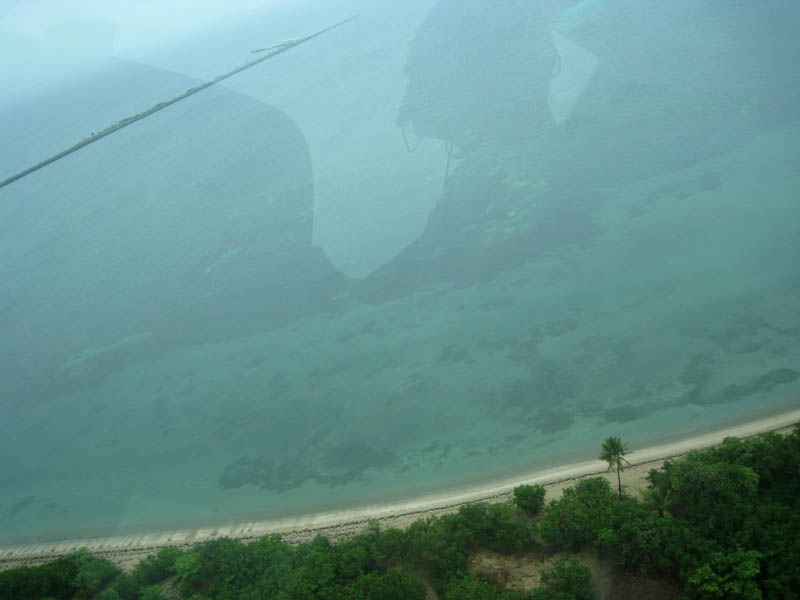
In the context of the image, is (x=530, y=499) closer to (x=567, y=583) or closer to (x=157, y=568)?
(x=567, y=583)

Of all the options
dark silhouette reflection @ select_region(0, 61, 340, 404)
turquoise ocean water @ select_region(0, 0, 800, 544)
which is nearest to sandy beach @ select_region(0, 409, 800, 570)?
turquoise ocean water @ select_region(0, 0, 800, 544)

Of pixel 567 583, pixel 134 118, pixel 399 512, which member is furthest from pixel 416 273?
pixel 134 118

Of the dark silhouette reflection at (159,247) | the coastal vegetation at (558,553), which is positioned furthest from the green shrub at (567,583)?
the dark silhouette reflection at (159,247)

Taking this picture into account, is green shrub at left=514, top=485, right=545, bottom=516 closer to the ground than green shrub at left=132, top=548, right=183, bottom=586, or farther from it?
farther from it

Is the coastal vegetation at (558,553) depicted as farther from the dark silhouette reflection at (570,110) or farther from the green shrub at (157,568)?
the dark silhouette reflection at (570,110)

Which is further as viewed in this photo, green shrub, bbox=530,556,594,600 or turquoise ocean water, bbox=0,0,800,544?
turquoise ocean water, bbox=0,0,800,544

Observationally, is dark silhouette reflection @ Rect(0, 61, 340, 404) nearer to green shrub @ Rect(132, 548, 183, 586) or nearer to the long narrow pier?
the long narrow pier
